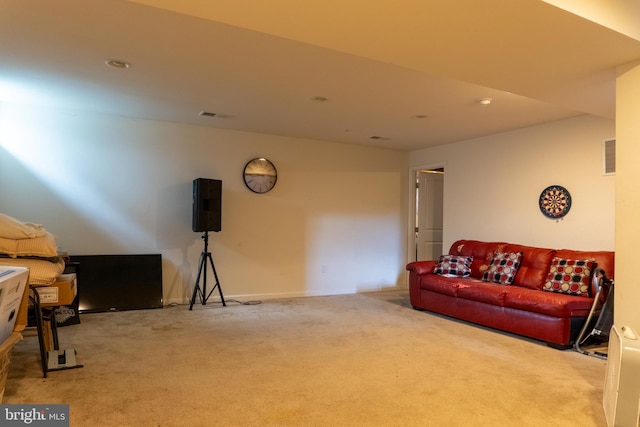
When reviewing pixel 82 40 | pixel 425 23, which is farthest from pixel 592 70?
pixel 82 40

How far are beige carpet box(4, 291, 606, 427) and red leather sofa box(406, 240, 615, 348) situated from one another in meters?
0.16

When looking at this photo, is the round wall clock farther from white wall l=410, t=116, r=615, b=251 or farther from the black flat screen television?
white wall l=410, t=116, r=615, b=251

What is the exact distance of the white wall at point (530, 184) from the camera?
4.27 metres

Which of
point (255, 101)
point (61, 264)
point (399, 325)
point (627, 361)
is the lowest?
point (399, 325)

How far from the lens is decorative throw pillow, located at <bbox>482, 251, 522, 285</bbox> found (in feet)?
14.6

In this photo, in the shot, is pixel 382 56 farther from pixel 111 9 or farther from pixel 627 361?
Answer: pixel 627 361

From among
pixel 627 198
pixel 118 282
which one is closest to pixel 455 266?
pixel 627 198

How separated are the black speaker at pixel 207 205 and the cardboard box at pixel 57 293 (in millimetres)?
1972

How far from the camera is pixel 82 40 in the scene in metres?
2.79

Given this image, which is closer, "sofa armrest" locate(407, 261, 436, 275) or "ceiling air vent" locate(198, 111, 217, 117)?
"ceiling air vent" locate(198, 111, 217, 117)

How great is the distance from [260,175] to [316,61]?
2753mm

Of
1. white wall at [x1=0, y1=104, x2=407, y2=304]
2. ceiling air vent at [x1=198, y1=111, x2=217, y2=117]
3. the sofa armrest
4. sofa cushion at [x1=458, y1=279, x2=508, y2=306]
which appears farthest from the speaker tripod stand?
sofa cushion at [x1=458, y1=279, x2=508, y2=306]

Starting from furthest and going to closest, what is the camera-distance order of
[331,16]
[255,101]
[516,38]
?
1. [255,101]
2. [516,38]
3. [331,16]

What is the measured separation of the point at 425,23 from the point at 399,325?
310 centimetres
